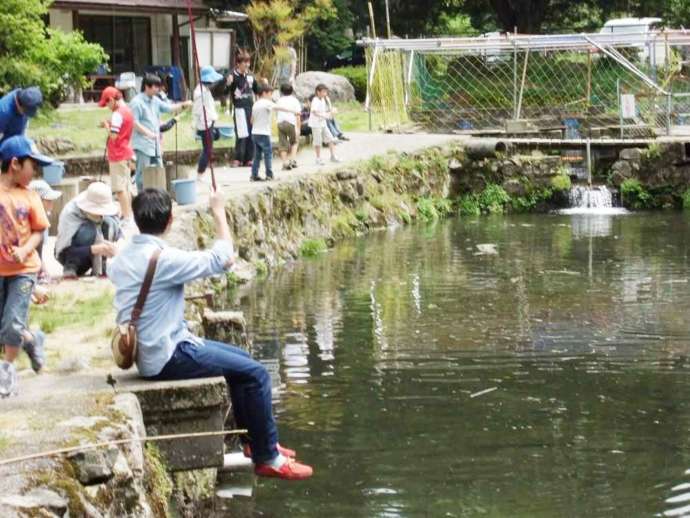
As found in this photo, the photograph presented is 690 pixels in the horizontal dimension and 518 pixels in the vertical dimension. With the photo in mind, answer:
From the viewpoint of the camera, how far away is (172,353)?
7707 millimetres

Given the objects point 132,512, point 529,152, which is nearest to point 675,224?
point 529,152

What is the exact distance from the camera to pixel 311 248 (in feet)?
67.9

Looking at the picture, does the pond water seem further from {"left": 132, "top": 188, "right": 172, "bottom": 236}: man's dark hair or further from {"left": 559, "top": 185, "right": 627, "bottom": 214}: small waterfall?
{"left": 559, "top": 185, "right": 627, "bottom": 214}: small waterfall

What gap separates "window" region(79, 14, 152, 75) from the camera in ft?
114

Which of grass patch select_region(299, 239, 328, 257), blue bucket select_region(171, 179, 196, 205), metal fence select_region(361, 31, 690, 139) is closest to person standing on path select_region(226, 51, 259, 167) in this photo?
grass patch select_region(299, 239, 328, 257)

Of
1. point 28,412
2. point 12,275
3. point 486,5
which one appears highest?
point 486,5

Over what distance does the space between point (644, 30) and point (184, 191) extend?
771 inches

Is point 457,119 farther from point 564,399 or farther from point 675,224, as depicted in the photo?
point 564,399

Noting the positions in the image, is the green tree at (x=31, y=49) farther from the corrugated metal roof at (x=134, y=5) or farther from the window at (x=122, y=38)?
the window at (x=122, y=38)

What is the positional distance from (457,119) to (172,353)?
2332cm

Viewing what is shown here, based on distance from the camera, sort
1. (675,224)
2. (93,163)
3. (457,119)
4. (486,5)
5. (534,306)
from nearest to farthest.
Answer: (534,306), (93,163), (675,224), (457,119), (486,5)

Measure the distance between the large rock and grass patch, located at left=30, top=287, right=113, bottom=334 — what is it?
23974 mm

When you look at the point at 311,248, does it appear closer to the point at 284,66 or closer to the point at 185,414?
the point at 185,414

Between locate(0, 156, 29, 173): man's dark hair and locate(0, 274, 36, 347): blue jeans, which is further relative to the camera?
locate(0, 156, 29, 173): man's dark hair
